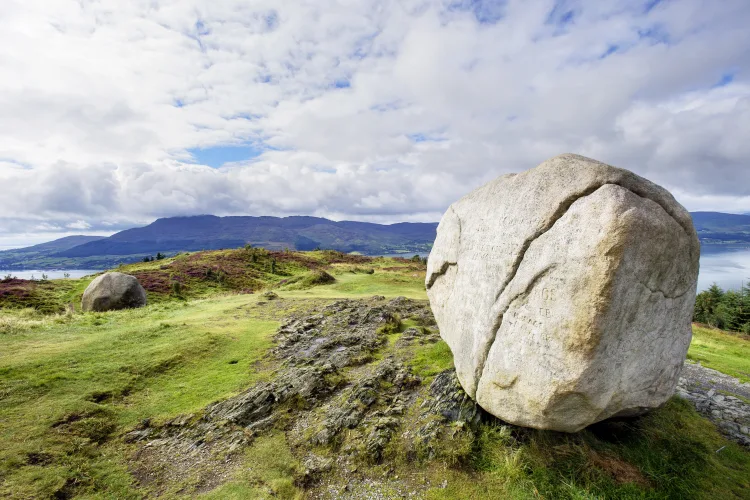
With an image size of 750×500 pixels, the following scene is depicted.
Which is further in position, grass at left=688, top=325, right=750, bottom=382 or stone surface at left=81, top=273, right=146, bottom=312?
stone surface at left=81, top=273, right=146, bottom=312

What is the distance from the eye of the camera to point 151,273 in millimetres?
57500

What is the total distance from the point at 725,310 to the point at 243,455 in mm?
80221

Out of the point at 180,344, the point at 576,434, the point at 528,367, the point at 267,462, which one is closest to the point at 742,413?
the point at 576,434

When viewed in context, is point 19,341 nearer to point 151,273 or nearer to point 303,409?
point 303,409

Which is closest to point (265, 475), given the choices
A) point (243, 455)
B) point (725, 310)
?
point (243, 455)

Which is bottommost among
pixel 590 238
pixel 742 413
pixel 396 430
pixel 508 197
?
pixel 742 413

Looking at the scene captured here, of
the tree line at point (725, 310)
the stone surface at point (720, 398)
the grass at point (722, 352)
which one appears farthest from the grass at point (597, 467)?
the tree line at point (725, 310)

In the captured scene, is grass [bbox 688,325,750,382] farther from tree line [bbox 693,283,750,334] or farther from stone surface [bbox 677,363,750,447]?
tree line [bbox 693,283,750,334]

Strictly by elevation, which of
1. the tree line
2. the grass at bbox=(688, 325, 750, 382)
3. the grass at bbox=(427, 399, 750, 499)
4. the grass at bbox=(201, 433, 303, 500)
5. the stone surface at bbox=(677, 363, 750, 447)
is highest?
the grass at bbox=(427, 399, 750, 499)

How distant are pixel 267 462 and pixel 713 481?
13.7 m

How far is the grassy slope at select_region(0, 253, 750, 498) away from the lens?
998cm

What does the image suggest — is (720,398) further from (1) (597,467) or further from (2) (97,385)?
(2) (97,385)

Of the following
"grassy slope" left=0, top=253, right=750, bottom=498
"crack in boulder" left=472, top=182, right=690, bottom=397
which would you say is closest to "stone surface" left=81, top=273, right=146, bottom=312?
"grassy slope" left=0, top=253, right=750, bottom=498

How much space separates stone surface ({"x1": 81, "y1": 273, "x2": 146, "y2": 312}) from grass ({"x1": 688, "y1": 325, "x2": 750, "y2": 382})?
48.0m
